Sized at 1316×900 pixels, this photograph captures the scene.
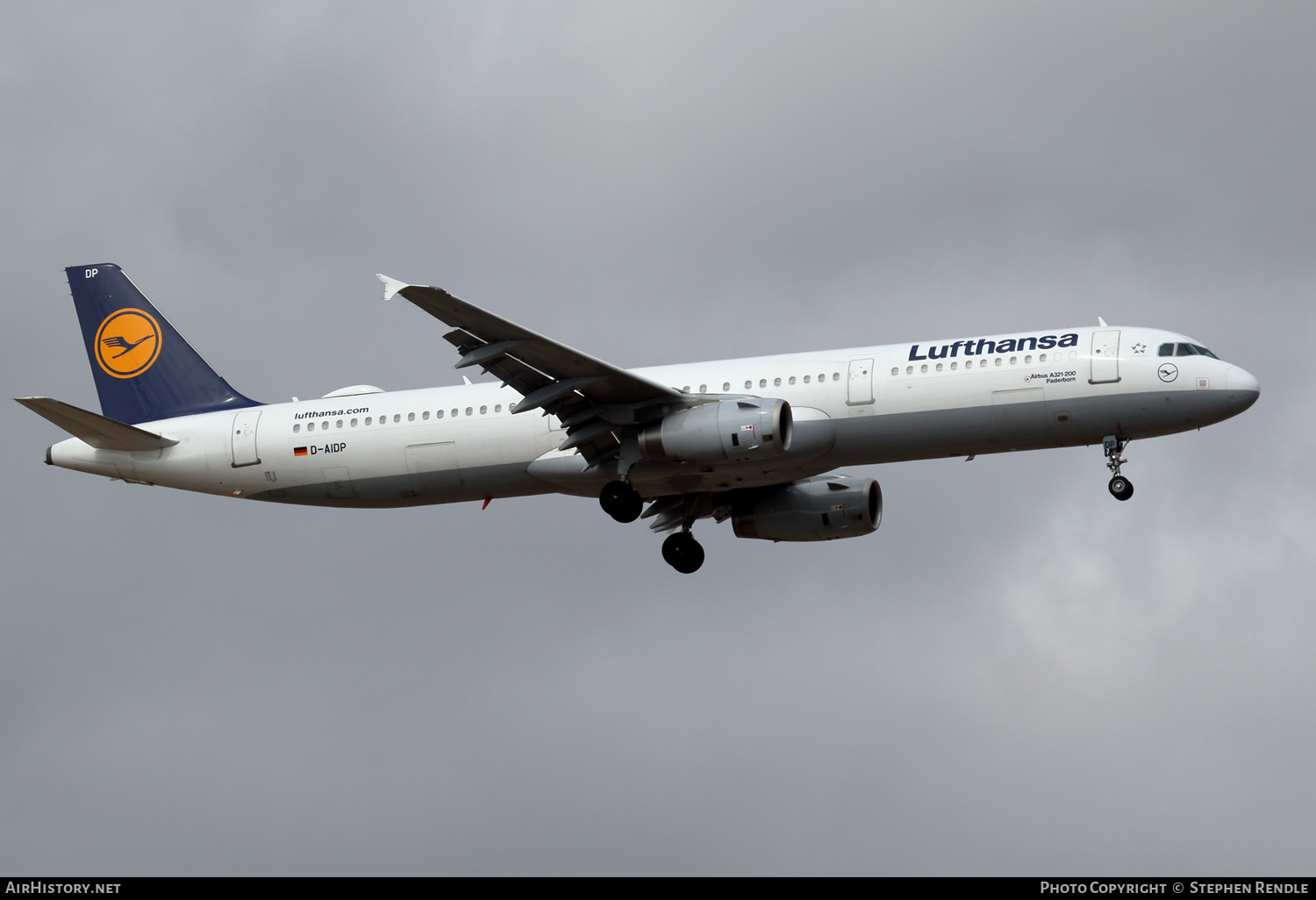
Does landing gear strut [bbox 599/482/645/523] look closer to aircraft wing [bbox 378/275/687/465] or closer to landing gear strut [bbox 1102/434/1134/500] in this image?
aircraft wing [bbox 378/275/687/465]

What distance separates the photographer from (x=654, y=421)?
3822cm

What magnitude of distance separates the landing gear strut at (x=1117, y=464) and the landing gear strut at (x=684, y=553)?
12547 millimetres

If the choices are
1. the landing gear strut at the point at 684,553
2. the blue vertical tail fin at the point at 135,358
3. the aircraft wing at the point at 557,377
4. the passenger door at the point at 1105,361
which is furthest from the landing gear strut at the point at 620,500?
the blue vertical tail fin at the point at 135,358

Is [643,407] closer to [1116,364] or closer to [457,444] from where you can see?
[457,444]

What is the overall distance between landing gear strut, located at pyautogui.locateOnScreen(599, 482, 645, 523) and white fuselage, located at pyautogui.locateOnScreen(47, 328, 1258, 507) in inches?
15.7

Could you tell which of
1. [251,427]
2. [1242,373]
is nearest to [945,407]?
[1242,373]

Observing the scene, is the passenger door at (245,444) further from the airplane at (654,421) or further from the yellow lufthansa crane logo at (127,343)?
the yellow lufthansa crane logo at (127,343)

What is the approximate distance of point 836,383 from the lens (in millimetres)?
38188

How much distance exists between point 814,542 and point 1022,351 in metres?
9.89

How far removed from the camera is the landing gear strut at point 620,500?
39.3m

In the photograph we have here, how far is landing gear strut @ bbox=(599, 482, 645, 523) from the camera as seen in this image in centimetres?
3934

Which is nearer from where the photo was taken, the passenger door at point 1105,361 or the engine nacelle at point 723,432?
the engine nacelle at point 723,432

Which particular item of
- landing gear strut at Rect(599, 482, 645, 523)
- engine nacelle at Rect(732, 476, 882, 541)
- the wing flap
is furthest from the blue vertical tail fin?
engine nacelle at Rect(732, 476, 882, 541)

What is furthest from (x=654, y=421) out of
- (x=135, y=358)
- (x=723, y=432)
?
(x=135, y=358)
